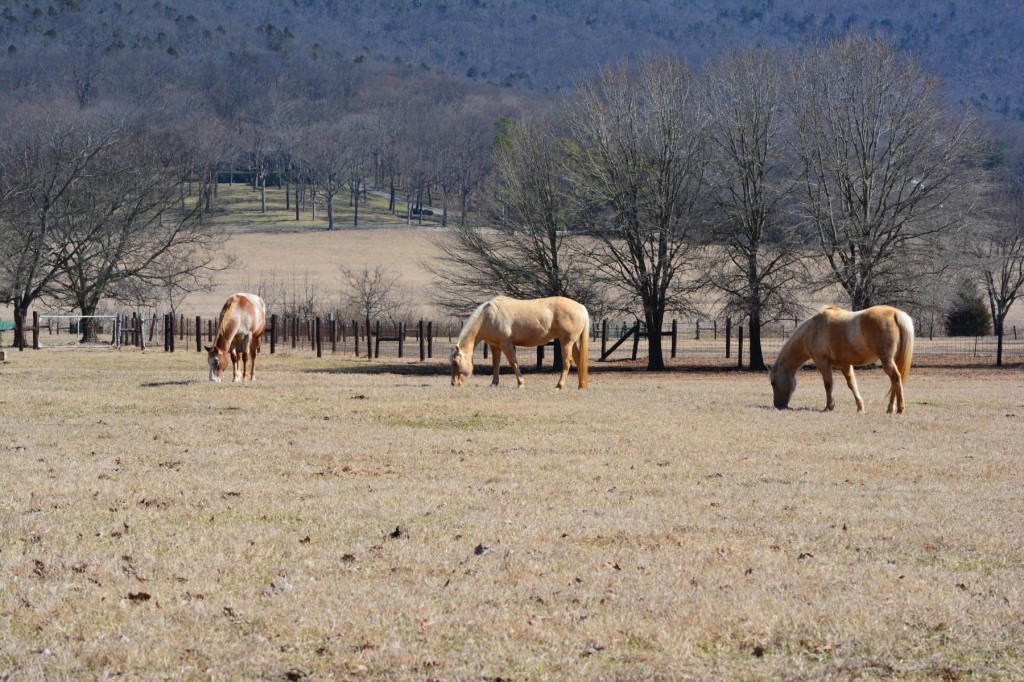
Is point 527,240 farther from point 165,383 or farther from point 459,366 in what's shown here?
point 165,383

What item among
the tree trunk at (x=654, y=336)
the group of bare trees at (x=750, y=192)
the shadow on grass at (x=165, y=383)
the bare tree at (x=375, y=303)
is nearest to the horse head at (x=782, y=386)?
the shadow on grass at (x=165, y=383)

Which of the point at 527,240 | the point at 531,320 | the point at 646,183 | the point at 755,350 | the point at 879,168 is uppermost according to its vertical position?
the point at 879,168

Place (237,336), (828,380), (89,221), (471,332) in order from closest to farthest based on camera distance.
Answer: (828,380)
(237,336)
(471,332)
(89,221)

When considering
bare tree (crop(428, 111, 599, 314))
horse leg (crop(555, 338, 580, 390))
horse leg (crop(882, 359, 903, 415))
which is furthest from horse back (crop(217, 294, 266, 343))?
bare tree (crop(428, 111, 599, 314))

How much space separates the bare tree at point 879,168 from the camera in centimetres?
4144

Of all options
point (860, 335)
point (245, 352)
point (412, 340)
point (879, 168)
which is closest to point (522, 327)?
point (245, 352)

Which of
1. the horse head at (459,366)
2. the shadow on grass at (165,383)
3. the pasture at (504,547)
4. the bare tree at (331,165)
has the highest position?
the bare tree at (331,165)

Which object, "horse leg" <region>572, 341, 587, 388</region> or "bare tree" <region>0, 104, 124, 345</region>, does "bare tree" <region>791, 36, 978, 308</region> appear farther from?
"bare tree" <region>0, 104, 124, 345</region>

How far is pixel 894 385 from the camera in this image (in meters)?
21.2

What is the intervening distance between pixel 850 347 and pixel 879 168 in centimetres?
2342

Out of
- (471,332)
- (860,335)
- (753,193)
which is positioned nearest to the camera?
(860,335)

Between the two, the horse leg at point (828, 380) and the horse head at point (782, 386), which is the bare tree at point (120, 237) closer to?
the horse head at point (782, 386)

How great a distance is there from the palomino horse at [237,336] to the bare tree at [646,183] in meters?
19.2

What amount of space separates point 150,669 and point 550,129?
43.7 meters
